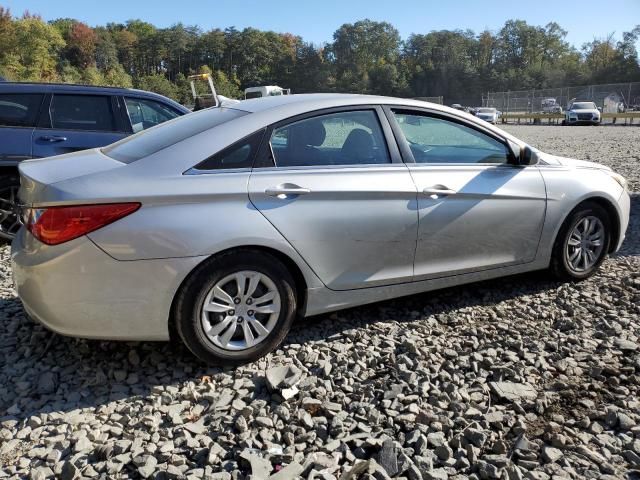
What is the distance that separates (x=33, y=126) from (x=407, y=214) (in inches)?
173

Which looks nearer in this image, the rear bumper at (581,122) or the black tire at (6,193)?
the black tire at (6,193)

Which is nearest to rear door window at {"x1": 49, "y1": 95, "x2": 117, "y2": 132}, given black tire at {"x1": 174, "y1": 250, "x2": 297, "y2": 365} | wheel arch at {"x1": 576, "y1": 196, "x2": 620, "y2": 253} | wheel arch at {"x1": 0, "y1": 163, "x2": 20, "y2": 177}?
wheel arch at {"x1": 0, "y1": 163, "x2": 20, "y2": 177}

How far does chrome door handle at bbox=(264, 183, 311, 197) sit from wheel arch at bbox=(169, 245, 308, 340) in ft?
1.03

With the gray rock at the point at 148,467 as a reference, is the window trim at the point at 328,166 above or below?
above

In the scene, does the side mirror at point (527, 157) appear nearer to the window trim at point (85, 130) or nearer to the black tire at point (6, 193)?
the window trim at point (85, 130)

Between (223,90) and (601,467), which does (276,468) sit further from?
(223,90)

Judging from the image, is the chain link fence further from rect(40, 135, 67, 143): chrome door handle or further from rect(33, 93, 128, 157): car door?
rect(40, 135, 67, 143): chrome door handle

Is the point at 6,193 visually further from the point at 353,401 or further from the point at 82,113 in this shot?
the point at 353,401

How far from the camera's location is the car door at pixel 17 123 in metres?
5.64

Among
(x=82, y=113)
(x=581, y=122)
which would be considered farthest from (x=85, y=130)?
(x=581, y=122)

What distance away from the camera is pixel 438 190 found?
370 cm

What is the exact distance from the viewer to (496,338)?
365 cm

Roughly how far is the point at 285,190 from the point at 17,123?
13.5ft

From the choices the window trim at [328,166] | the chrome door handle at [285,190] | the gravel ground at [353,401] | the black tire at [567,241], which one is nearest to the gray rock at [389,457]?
the gravel ground at [353,401]
